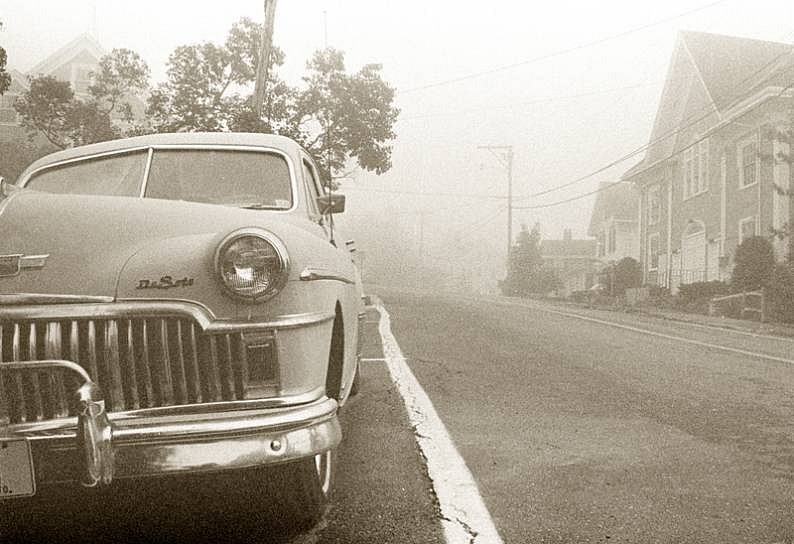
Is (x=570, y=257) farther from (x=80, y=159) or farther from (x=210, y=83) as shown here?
(x=80, y=159)

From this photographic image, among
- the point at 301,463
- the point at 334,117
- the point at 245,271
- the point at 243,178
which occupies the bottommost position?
the point at 301,463

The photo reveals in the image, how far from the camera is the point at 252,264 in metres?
2.63

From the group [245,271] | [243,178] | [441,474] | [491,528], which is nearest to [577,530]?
[491,528]

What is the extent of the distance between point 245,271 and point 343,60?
76.6 ft

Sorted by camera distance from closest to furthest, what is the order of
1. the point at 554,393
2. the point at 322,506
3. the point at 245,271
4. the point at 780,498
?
the point at 245,271
the point at 322,506
the point at 780,498
the point at 554,393

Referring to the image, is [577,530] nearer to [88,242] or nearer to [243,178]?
[88,242]

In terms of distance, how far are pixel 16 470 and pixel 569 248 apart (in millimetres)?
65985

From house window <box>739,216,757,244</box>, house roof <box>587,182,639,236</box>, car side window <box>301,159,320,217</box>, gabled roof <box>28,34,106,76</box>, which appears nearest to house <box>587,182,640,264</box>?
house roof <box>587,182,639,236</box>

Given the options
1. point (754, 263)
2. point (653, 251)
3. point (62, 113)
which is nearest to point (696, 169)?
point (653, 251)

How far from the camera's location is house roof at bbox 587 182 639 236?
44938mm

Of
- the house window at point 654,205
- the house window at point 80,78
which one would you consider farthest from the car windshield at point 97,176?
the house window at point 80,78

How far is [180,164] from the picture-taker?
4.14 metres

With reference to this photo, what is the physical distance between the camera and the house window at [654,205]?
107 ft

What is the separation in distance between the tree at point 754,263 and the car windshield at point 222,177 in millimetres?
16999
